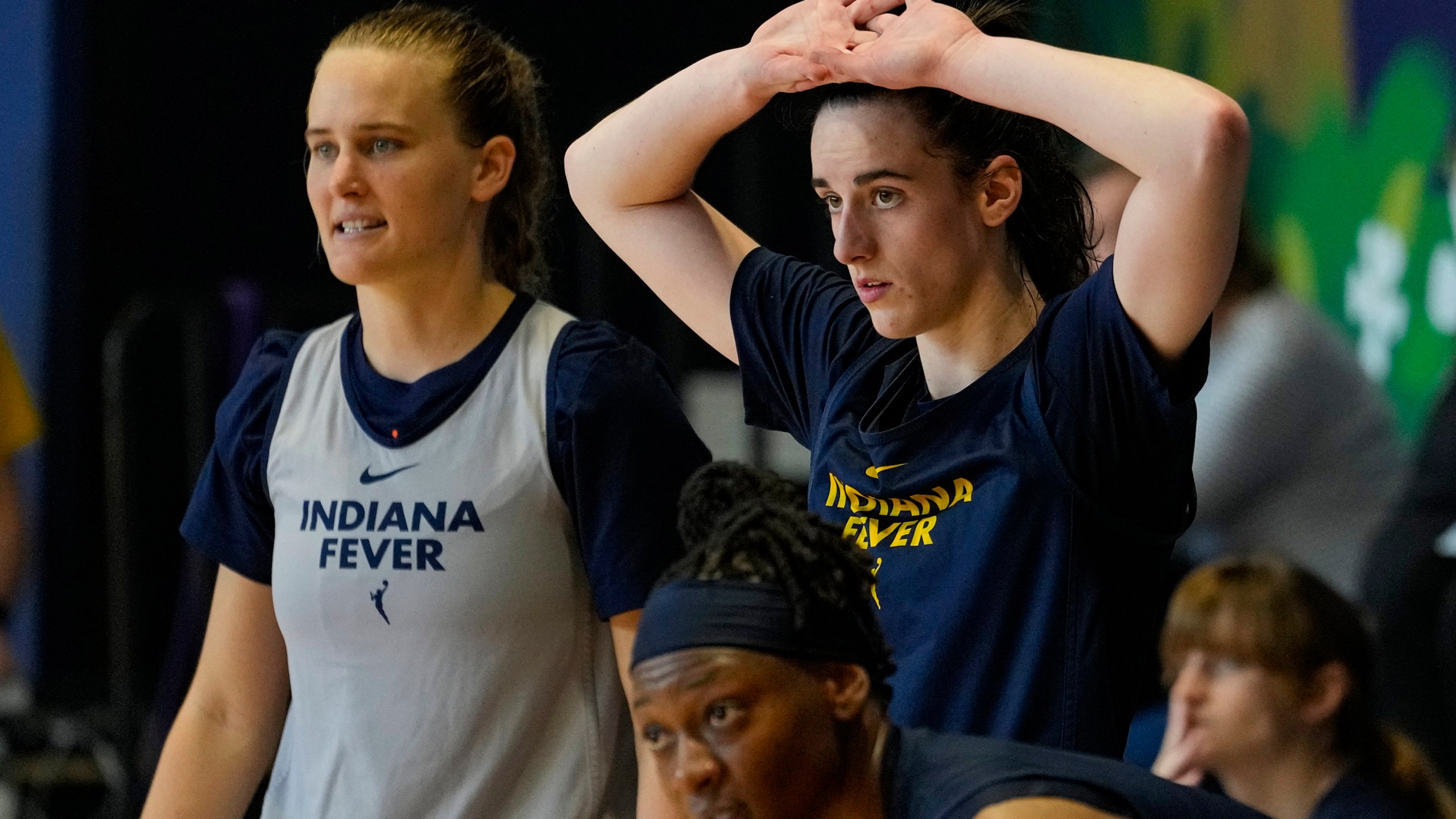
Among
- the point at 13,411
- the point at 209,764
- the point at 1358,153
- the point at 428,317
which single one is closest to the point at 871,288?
the point at 428,317

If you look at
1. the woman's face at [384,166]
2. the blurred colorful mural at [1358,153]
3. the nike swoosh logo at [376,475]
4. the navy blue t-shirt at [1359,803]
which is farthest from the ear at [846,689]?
the blurred colorful mural at [1358,153]

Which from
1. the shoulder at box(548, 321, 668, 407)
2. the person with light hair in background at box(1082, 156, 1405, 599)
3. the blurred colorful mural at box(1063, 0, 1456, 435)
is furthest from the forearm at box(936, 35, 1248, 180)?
the blurred colorful mural at box(1063, 0, 1456, 435)

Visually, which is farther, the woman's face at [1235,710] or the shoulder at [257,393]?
the woman's face at [1235,710]

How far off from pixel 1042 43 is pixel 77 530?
11.9ft

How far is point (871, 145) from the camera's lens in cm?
175

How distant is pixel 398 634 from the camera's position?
6.14 feet

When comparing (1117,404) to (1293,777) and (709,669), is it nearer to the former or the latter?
(709,669)

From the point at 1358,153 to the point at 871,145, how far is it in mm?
2864

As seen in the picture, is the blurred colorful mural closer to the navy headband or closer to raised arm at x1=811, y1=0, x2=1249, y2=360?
raised arm at x1=811, y1=0, x2=1249, y2=360

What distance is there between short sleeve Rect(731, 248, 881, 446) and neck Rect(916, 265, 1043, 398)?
13 cm

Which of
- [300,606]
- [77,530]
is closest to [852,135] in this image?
[300,606]

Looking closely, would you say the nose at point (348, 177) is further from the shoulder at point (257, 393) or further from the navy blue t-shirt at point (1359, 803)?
the navy blue t-shirt at point (1359, 803)

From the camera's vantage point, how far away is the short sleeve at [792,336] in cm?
193

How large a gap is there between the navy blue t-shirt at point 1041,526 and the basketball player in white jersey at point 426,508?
0.27 m
